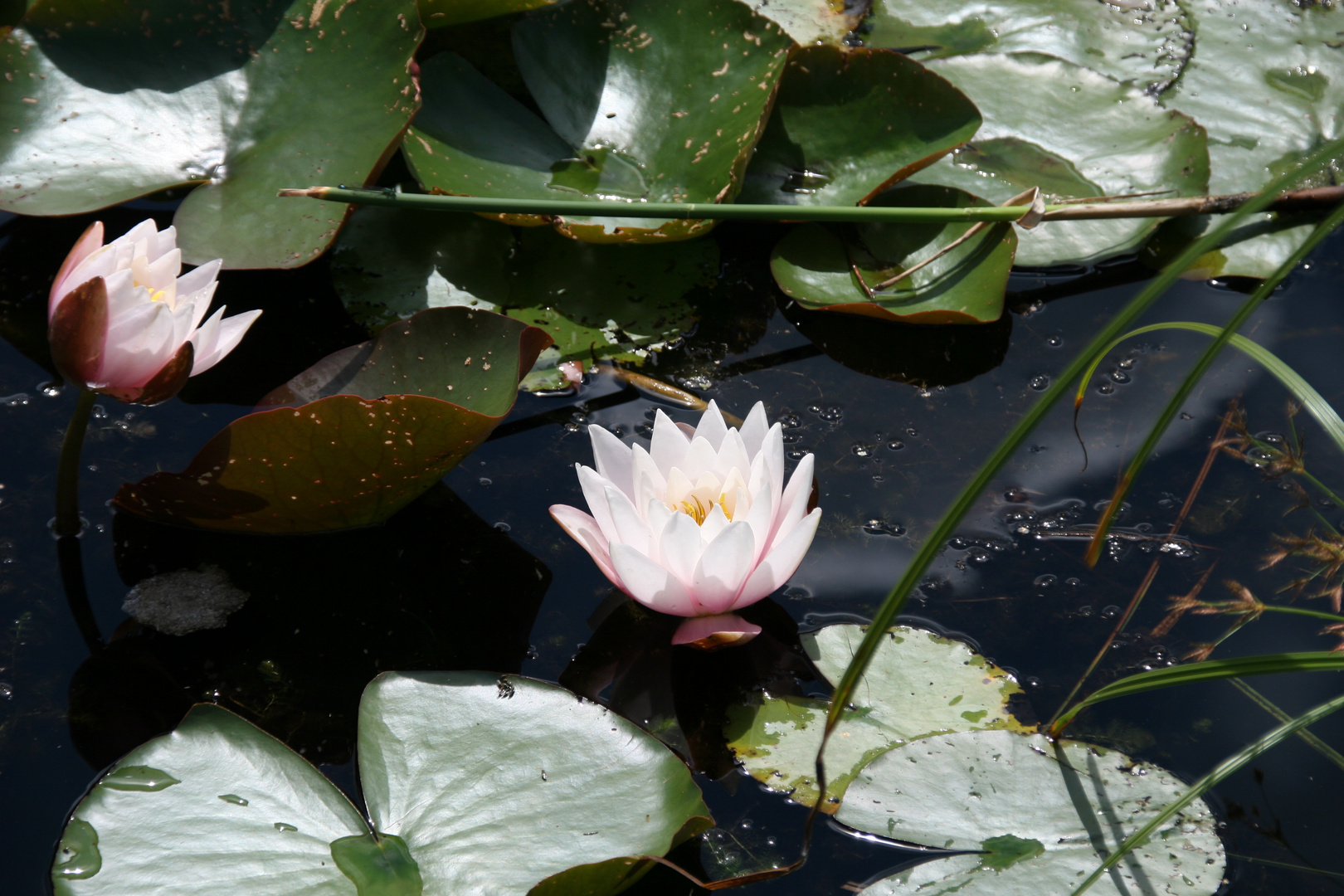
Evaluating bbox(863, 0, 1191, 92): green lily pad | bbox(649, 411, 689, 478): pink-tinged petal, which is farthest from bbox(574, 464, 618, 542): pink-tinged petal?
bbox(863, 0, 1191, 92): green lily pad

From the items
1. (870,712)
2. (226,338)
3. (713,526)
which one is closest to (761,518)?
(713,526)

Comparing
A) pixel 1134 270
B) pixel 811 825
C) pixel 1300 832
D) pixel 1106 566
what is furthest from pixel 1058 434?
pixel 811 825

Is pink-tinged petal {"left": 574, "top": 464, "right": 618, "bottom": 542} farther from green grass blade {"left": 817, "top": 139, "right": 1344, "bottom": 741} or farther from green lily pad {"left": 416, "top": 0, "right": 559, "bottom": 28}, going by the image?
green lily pad {"left": 416, "top": 0, "right": 559, "bottom": 28}

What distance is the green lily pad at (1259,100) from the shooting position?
6.26 feet

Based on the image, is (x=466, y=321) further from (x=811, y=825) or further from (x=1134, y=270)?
(x=1134, y=270)

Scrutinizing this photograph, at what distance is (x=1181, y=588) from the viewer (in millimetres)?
1362

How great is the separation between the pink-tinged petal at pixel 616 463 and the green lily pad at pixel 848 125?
0.80 meters

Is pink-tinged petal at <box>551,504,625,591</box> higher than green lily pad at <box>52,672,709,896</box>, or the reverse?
pink-tinged petal at <box>551,504,625,591</box>

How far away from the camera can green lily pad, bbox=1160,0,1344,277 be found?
1908mm

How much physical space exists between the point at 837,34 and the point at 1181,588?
1642 mm

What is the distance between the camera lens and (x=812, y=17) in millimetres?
2340

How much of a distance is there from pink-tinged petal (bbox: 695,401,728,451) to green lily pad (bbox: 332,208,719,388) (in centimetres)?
38

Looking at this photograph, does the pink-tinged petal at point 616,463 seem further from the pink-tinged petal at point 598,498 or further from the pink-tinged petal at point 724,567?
the pink-tinged petal at point 724,567

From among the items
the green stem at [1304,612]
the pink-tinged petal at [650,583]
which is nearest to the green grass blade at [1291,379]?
the green stem at [1304,612]
